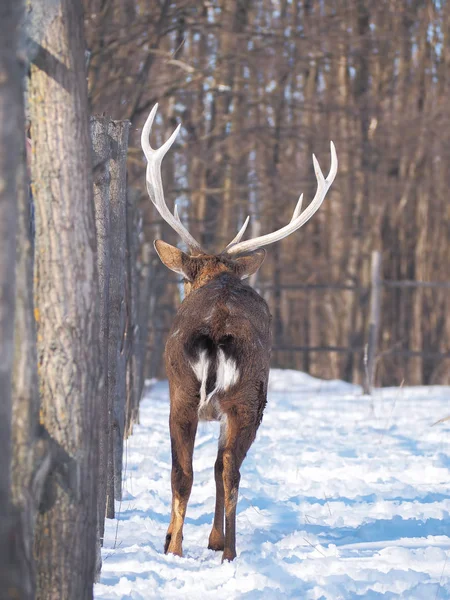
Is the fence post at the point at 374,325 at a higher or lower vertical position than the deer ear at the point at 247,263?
lower

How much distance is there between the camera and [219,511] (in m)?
4.80

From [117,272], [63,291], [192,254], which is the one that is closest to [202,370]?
[117,272]

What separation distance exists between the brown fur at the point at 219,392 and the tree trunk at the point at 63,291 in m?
1.58

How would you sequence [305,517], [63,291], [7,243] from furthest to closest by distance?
[305,517] < [63,291] < [7,243]

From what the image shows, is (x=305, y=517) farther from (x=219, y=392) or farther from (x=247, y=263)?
(x=247, y=263)

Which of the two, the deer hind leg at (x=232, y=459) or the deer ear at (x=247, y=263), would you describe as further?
the deer ear at (x=247, y=263)

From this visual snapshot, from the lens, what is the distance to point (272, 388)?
14.1 metres

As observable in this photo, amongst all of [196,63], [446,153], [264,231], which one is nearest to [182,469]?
[196,63]

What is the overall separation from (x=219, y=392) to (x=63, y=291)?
1.74 m

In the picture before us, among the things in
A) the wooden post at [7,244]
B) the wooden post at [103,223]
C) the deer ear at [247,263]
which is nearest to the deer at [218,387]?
the wooden post at [103,223]

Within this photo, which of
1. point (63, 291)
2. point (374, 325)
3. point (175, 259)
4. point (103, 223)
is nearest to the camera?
point (63, 291)

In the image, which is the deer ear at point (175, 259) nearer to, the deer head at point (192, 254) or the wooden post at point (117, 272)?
the deer head at point (192, 254)

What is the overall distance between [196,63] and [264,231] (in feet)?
19.2

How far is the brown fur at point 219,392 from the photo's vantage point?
4473 mm
